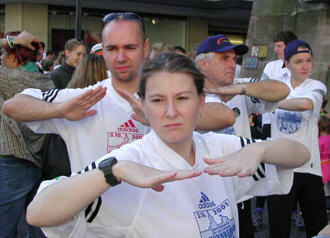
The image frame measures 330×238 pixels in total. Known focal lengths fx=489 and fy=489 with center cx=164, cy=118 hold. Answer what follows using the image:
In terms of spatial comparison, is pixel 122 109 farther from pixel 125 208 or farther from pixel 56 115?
pixel 125 208

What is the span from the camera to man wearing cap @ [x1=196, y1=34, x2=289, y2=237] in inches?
129

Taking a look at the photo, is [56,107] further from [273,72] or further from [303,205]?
[273,72]

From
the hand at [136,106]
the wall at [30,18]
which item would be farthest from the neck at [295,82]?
the wall at [30,18]

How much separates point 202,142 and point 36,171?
6.42 feet

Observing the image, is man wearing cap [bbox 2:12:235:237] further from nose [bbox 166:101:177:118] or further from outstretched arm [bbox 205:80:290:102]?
nose [bbox 166:101:177:118]

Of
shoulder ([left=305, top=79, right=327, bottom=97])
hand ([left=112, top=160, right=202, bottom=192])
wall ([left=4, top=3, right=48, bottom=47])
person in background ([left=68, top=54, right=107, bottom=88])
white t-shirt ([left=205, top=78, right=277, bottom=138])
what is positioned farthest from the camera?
wall ([left=4, top=3, right=48, bottom=47])

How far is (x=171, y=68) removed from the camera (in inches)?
79.4

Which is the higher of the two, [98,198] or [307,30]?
[307,30]

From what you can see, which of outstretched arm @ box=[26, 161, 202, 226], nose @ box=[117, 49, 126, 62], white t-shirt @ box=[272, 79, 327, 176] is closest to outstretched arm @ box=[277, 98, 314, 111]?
white t-shirt @ box=[272, 79, 327, 176]

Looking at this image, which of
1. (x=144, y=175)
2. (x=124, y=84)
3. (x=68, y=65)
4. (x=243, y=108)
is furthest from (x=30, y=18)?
(x=144, y=175)

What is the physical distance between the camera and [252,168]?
1.94 meters

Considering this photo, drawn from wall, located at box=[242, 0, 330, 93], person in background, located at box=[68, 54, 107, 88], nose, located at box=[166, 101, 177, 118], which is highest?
wall, located at box=[242, 0, 330, 93]

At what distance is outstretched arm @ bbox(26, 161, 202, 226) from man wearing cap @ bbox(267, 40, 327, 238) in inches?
113

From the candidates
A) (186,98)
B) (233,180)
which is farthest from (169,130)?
(233,180)
